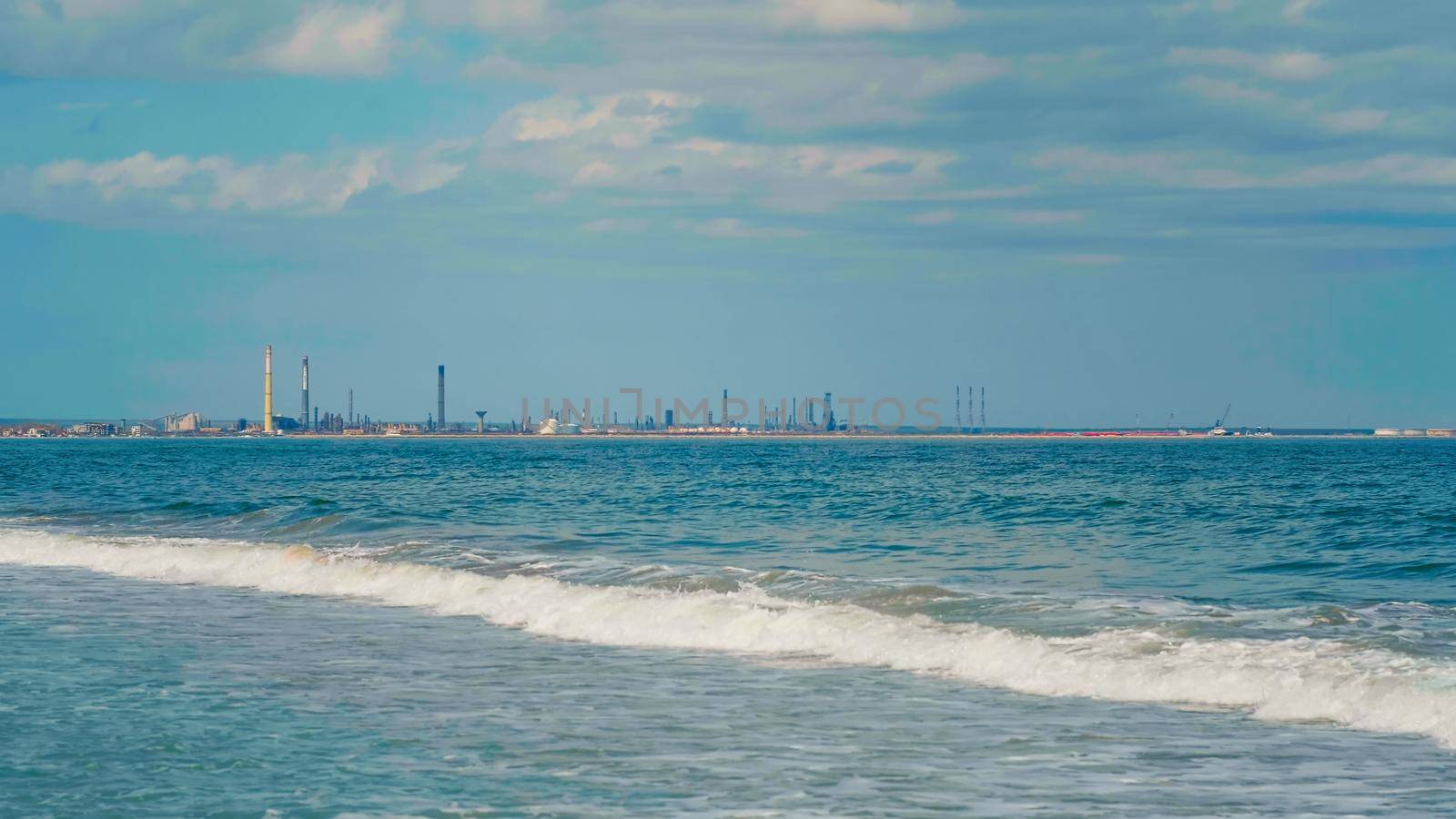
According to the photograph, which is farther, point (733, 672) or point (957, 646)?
point (957, 646)

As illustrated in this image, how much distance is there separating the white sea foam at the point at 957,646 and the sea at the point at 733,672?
2.5 inches

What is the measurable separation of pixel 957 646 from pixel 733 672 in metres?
3.05

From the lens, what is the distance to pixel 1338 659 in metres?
16.1

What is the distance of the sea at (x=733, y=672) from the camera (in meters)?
11.2

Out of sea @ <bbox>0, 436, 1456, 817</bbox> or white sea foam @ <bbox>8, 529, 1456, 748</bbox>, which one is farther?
white sea foam @ <bbox>8, 529, 1456, 748</bbox>

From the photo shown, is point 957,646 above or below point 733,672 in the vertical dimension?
above

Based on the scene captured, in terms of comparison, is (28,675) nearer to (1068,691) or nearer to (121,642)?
(121,642)

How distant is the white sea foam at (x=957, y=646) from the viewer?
47.9 ft

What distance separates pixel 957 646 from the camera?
17938mm

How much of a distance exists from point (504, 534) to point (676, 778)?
27.3 m

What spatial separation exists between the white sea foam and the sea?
0.06 meters

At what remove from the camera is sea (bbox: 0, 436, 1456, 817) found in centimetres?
1125

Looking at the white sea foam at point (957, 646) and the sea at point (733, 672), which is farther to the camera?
the white sea foam at point (957, 646)

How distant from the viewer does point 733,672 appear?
17297mm
